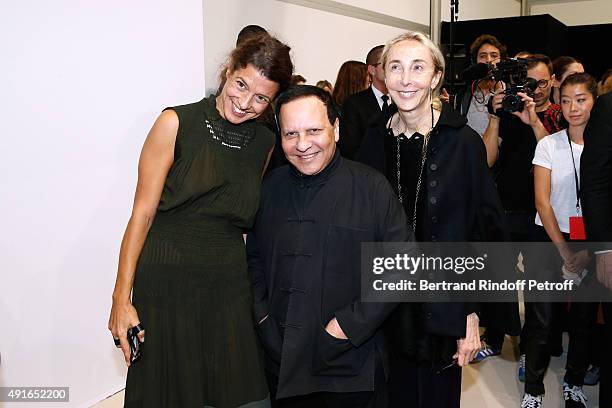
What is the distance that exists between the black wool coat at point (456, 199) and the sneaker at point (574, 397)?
59.3 inches

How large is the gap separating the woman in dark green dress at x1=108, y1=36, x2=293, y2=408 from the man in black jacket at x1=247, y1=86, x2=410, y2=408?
0.42 feet

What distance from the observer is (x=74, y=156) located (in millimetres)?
2918

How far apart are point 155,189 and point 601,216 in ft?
5.09

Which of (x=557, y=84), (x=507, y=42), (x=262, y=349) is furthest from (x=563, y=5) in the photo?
(x=262, y=349)

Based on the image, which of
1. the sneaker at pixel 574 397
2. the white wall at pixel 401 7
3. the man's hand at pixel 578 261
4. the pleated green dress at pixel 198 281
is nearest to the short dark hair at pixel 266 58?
the pleated green dress at pixel 198 281

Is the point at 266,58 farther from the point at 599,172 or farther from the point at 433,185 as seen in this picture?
the point at 599,172

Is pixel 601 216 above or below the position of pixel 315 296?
above

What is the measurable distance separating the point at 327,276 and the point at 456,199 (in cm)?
50

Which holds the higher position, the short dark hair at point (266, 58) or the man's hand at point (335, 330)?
the short dark hair at point (266, 58)

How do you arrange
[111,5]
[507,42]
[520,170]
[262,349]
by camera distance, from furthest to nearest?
[507,42] < [520,170] < [111,5] < [262,349]

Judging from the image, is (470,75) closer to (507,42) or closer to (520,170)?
(520,170)

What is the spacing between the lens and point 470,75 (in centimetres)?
362

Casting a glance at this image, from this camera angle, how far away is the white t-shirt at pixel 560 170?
10.3 feet

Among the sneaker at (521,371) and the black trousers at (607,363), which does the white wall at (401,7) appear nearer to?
the sneaker at (521,371)
